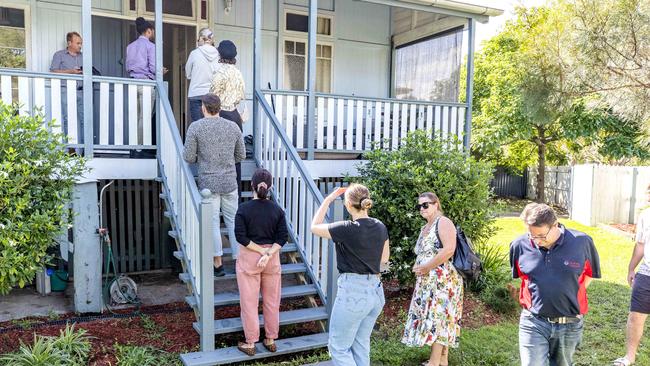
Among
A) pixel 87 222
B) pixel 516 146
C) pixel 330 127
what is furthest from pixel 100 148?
pixel 516 146

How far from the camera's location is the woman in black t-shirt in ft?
12.5

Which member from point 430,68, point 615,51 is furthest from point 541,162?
point 615,51

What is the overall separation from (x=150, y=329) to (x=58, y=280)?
230 cm

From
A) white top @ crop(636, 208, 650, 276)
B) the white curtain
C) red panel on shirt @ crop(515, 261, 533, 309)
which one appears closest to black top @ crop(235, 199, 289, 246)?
red panel on shirt @ crop(515, 261, 533, 309)

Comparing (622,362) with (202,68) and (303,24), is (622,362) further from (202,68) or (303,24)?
(303,24)

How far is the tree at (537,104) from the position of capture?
1048 cm

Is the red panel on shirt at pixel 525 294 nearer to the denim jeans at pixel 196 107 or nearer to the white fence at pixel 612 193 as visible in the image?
the denim jeans at pixel 196 107

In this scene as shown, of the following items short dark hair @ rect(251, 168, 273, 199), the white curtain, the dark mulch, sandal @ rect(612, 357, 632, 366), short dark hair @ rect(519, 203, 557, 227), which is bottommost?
sandal @ rect(612, 357, 632, 366)

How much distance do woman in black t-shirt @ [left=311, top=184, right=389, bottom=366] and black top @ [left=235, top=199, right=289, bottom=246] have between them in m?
0.70

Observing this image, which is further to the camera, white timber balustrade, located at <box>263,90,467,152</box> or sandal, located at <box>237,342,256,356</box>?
white timber balustrade, located at <box>263,90,467,152</box>

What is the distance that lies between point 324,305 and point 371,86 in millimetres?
6114

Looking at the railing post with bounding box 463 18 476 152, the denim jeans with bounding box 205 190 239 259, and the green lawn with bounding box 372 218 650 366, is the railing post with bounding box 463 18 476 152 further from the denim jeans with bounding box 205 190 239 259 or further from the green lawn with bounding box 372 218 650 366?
the denim jeans with bounding box 205 190 239 259

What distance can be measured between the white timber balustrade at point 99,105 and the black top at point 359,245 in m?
3.43

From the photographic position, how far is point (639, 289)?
4852 millimetres
